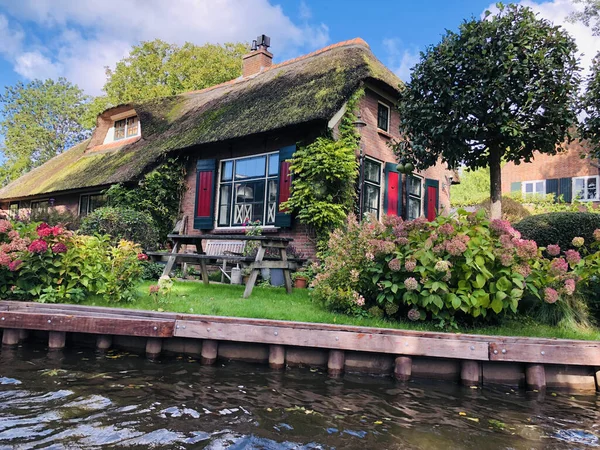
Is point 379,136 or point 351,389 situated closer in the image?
point 351,389

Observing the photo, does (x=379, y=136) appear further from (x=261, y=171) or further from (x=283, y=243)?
(x=283, y=243)

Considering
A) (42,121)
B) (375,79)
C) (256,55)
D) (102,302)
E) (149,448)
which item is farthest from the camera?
(42,121)

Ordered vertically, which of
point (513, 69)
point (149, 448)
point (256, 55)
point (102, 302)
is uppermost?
point (256, 55)

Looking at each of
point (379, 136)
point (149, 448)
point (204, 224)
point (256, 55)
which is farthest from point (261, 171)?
point (149, 448)

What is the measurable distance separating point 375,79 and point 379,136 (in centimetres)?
132

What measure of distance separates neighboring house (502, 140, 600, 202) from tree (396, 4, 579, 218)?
13841mm

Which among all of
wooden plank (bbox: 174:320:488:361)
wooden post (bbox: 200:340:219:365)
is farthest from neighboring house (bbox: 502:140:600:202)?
wooden post (bbox: 200:340:219:365)

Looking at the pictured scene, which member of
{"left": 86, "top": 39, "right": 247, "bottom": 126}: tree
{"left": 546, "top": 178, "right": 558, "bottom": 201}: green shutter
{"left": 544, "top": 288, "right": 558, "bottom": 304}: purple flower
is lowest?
{"left": 544, "top": 288, "right": 558, "bottom": 304}: purple flower

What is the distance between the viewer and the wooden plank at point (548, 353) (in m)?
4.05

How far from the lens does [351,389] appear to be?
3.89 m

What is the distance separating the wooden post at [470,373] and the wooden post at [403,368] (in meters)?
0.50

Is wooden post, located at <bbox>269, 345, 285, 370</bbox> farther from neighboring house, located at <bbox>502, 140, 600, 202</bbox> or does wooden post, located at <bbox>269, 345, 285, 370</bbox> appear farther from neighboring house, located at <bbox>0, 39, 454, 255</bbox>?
neighboring house, located at <bbox>502, 140, 600, 202</bbox>

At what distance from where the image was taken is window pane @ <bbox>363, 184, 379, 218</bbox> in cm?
1003

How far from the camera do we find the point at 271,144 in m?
→ 9.96
